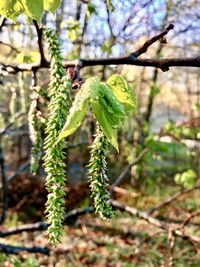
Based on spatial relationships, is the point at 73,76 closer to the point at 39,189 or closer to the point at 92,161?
the point at 92,161

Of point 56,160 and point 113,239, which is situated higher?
point 56,160

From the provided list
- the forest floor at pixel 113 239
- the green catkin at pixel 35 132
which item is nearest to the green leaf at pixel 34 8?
the green catkin at pixel 35 132

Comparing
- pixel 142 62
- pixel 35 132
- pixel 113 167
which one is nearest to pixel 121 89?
pixel 142 62

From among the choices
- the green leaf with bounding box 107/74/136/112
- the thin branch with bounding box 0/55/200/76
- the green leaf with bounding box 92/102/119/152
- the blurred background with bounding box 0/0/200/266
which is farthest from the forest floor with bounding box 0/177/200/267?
the green leaf with bounding box 92/102/119/152

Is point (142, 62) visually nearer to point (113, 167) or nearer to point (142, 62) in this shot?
point (142, 62)

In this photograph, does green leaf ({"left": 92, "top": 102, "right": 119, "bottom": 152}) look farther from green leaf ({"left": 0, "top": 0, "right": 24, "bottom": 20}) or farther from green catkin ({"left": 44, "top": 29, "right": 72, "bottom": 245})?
green leaf ({"left": 0, "top": 0, "right": 24, "bottom": 20})
